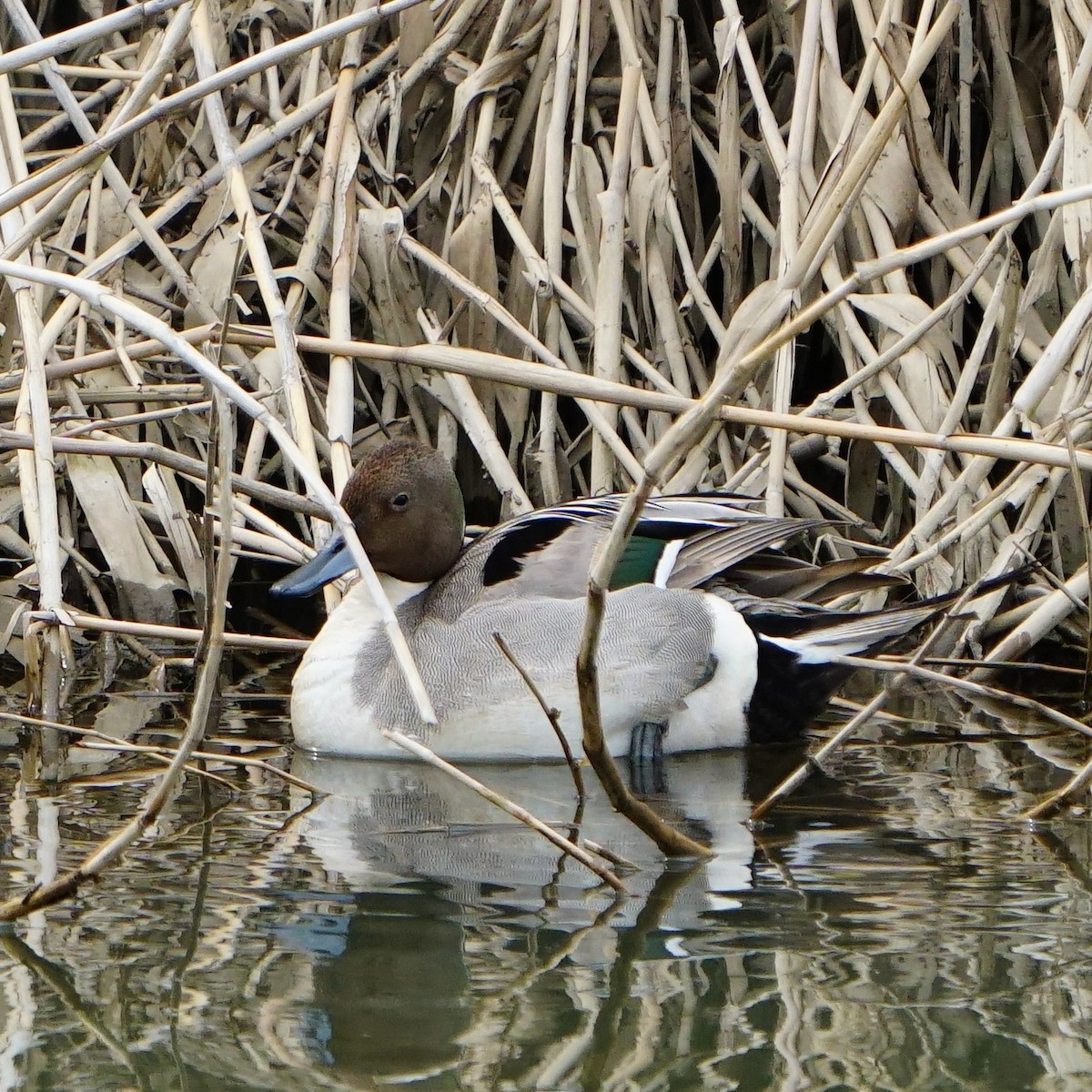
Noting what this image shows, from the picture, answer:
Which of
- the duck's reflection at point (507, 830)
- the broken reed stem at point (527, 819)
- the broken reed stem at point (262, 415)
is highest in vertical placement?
the broken reed stem at point (262, 415)

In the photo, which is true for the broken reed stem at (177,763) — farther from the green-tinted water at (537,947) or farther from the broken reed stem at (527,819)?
the broken reed stem at (527,819)

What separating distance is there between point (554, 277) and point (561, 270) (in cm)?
18

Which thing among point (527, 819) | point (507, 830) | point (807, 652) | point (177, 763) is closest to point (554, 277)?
point (807, 652)

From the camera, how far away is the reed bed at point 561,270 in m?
3.66

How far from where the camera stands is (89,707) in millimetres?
3396

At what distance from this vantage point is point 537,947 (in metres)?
2.08

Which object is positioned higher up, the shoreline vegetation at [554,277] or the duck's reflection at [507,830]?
the shoreline vegetation at [554,277]

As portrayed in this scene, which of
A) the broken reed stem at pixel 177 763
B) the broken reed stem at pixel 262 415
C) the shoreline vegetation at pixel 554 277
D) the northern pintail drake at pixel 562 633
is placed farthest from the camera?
the shoreline vegetation at pixel 554 277

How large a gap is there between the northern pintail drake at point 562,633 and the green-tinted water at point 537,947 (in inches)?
12.2

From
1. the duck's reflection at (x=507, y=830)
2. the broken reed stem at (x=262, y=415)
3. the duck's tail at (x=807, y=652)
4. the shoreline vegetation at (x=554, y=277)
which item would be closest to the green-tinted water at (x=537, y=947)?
the duck's reflection at (x=507, y=830)

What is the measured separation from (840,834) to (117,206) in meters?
2.73

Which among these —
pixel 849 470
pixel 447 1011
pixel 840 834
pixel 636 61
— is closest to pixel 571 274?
pixel 636 61

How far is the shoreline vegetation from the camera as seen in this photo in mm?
3633

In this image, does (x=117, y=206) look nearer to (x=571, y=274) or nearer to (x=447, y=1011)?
(x=571, y=274)
